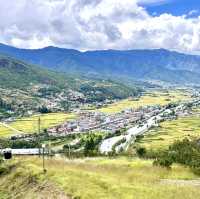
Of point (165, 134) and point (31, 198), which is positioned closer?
point (31, 198)

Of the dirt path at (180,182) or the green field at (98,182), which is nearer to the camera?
the green field at (98,182)

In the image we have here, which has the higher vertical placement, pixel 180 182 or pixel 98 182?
pixel 98 182

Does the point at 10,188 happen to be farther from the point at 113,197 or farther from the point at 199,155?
the point at 199,155

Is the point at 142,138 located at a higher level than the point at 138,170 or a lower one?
lower

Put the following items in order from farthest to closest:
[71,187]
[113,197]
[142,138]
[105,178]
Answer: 1. [142,138]
2. [105,178]
3. [71,187]
4. [113,197]

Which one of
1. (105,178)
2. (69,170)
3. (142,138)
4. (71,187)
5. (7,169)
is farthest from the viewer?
(142,138)

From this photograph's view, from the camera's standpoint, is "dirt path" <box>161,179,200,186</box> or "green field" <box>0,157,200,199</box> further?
"dirt path" <box>161,179,200,186</box>

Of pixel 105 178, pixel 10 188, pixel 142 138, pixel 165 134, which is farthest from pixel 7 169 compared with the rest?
pixel 165 134
